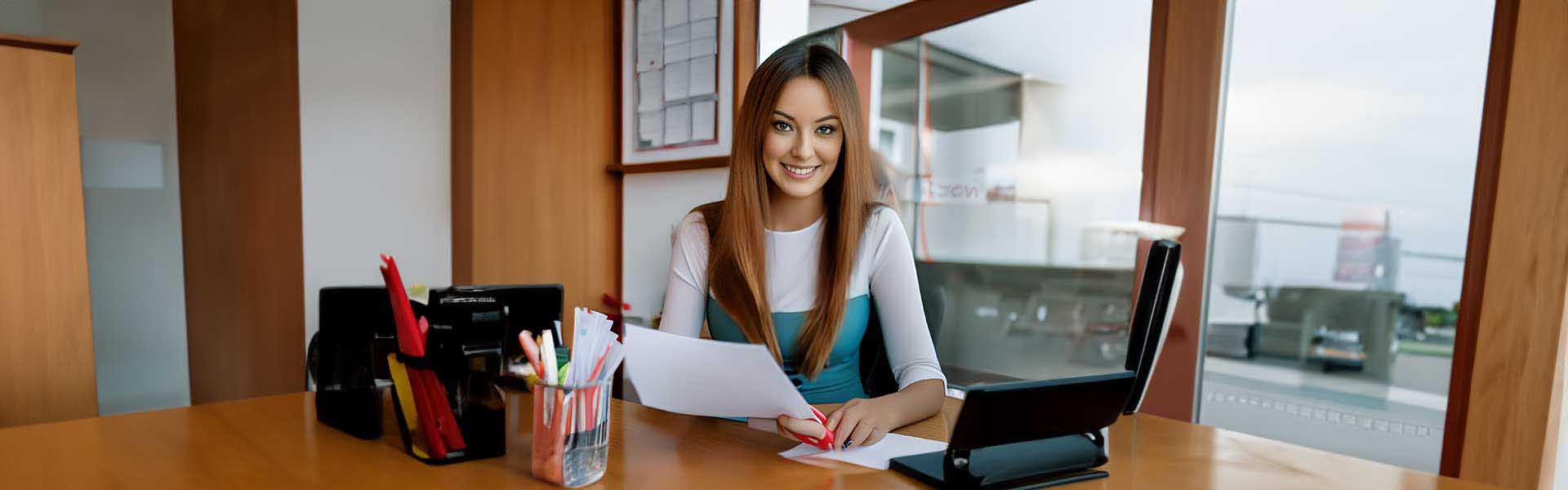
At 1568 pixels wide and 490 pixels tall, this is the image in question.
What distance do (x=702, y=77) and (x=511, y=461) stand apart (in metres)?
1.98

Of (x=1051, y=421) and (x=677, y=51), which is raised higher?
(x=677, y=51)

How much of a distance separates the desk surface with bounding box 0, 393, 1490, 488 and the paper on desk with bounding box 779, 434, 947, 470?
0.07ft

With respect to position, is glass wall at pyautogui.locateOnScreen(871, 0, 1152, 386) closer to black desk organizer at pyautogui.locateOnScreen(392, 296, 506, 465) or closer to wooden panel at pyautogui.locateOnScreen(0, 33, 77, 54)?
black desk organizer at pyautogui.locateOnScreen(392, 296, 506, 465)

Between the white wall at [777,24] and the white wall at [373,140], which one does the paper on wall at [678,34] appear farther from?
the white wall at [373,140]

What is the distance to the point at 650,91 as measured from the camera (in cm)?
294

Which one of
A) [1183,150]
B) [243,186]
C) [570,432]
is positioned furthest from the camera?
[243,186]

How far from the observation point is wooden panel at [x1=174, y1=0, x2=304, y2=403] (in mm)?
2930

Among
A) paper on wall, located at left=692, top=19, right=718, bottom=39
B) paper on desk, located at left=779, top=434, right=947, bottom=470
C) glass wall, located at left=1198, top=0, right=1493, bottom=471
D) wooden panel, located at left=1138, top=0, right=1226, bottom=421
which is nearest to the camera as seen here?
paper on desk, located at left=779, top=434, right=947, bottom=470

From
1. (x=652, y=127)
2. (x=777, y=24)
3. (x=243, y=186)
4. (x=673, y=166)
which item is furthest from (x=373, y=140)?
(x=777, y=24)

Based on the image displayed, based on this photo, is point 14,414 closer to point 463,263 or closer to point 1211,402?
point 463,263

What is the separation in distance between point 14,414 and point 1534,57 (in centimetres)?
335

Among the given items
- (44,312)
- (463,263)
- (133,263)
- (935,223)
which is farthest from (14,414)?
(935,223)

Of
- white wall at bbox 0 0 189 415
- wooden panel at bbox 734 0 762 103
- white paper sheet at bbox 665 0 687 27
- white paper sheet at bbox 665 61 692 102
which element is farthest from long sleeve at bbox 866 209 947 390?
white wall at bbox 0 0 189 415

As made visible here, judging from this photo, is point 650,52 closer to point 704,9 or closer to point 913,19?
point 704,9
